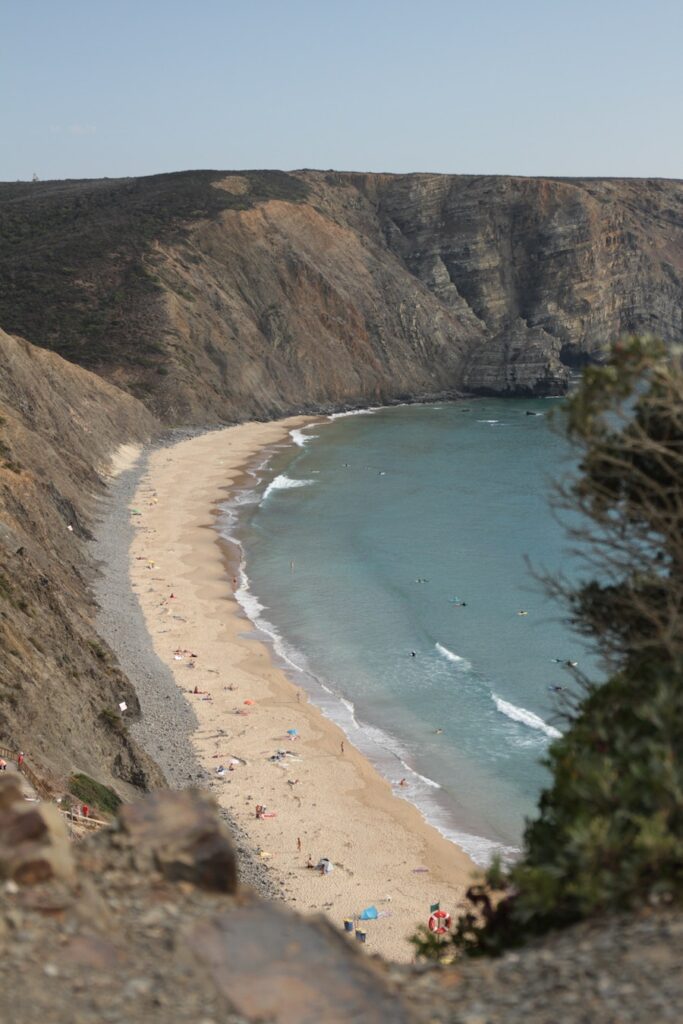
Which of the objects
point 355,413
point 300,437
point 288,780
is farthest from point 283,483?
point 288,780

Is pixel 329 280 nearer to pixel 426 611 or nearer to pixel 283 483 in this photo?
pixel 283 483

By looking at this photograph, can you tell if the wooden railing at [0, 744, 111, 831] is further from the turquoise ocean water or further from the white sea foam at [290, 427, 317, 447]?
the white sea foam at [290, 427, 317, 447]

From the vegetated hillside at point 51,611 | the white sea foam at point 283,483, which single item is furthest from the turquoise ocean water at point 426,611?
the vegetated hillside at point 51,611

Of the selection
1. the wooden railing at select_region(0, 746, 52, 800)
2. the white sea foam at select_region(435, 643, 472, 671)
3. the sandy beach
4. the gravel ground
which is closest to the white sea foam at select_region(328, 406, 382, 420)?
the gravel ground

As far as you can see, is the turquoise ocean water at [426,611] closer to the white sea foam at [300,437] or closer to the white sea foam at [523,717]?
the white sea foam at [523,717]

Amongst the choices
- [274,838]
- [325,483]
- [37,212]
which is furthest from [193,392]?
[274,838]

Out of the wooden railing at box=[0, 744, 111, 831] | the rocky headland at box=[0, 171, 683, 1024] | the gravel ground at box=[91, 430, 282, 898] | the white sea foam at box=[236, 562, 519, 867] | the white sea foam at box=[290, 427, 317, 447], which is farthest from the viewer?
the white sea foam at box=[290, 427, 317, 447]
